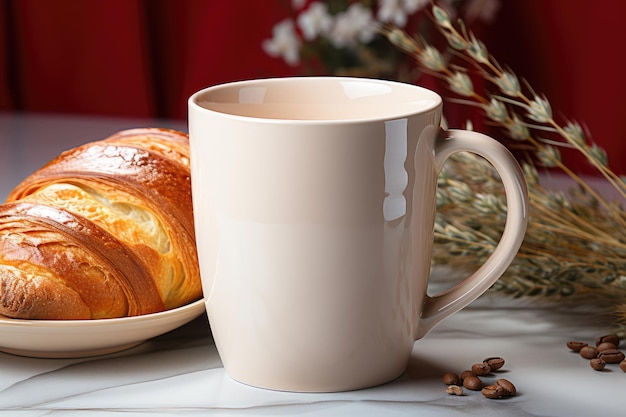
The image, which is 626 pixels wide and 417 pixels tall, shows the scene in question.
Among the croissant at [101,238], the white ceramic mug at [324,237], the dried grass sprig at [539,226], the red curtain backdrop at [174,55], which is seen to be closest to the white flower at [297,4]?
the red curtain backdrop at [174,55]

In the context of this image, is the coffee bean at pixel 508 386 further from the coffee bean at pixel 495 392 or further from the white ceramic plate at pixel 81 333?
the white ceramic plate at pixel 81 333

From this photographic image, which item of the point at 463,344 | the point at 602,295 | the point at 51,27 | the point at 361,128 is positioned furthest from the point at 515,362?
the point at 51,27

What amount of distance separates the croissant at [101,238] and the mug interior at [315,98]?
113mm

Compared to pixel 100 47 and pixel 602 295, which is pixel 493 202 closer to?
pixel 602 295

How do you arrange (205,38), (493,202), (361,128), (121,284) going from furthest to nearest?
(205,38) → (493,202) → (121,284) → (361,128)

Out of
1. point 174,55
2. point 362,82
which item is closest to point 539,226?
point 362,82

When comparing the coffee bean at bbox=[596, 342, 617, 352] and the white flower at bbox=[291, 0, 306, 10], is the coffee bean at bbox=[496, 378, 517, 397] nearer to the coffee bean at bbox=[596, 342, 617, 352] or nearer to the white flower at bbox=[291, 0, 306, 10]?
the coffee bean at bbox=[596, 342, 617, 352]

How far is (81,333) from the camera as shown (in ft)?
2.33

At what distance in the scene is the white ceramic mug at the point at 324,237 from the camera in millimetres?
632

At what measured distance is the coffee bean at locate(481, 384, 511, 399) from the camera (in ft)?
2.26

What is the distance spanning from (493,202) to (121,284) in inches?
13.7

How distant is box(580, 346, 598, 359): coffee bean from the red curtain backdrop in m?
1.10

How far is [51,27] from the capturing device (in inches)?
79.0

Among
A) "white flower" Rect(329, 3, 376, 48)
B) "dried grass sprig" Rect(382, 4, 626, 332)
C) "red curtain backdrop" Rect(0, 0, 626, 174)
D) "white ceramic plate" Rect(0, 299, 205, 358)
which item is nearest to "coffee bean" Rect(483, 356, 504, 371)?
"dried grass sprig" Rect(382, 4, 626, 332)
